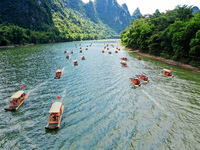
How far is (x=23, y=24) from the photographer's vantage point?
19400cm

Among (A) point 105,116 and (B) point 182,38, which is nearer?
(A) point 105,116

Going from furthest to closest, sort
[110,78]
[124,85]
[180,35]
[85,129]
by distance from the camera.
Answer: [180,35]
[110,78]
[124,85]
[85,129]

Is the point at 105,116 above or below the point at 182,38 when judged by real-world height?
below

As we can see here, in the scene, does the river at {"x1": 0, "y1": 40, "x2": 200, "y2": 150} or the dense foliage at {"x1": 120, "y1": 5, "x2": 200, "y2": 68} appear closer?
the river at {"x1": 0, "y1": 40, "x2": 200, "y2": 150}

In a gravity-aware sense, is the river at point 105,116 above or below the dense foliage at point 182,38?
below

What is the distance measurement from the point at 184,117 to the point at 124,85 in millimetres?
16861

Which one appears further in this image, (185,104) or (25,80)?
(25,80)

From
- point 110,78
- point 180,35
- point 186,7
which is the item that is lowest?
point 110,78

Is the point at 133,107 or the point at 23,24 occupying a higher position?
the point at 23,24

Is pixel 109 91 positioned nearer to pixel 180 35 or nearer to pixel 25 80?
pixel 25 80

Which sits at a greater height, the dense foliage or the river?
the dense foliage

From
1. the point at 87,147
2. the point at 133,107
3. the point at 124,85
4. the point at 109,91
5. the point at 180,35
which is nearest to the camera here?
the point at 87,147

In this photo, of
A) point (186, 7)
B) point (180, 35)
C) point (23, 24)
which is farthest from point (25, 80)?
point (23, 24)

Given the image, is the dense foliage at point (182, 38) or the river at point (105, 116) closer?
the river at point (105, 116)
